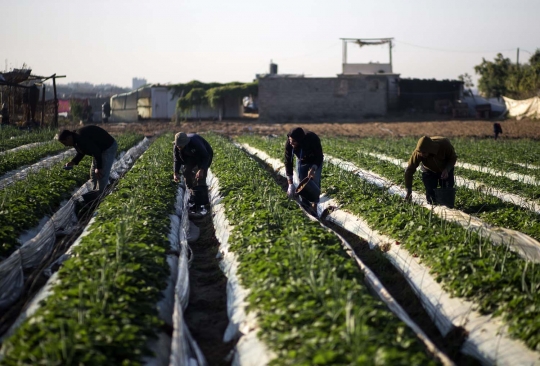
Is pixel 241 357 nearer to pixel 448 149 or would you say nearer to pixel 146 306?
pixel 146 306

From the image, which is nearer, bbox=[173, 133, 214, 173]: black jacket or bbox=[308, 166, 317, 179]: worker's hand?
bbox=[308, 166, 317, 179]: worker's hand

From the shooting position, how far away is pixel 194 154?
37.4 feet

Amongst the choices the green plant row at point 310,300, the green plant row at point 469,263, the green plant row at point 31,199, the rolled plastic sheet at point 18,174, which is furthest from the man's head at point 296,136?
the rolled plastic sheet at point 18,174

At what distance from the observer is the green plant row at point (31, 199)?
8073 mm

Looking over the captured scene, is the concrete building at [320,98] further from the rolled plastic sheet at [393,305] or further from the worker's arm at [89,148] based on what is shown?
the rolled plastic sheet at [393,305]

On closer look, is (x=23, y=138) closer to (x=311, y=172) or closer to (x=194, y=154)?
(x=194, y=154)

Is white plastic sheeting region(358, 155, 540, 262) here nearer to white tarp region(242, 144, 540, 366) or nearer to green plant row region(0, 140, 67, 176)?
white tarp region(242, 144, 540, 366)

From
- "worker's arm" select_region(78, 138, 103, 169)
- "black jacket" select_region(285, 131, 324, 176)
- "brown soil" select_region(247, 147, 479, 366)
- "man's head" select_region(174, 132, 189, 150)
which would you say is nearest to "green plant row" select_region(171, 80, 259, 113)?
"worker's arm" select_region(78, 138, 103, 169)

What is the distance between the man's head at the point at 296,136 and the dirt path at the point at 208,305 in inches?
84.7

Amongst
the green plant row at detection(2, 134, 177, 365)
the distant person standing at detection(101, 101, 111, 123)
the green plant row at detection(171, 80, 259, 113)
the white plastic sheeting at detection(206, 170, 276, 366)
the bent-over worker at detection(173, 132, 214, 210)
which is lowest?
the white plastic sheeting at detection(206, 170, 276, 366)

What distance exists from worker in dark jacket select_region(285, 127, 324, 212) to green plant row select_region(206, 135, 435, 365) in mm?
2152

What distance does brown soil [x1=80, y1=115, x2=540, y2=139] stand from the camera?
3353 centimetres

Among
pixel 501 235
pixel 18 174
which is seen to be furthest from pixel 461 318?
pixel 18 174

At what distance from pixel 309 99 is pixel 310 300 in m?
39.7
